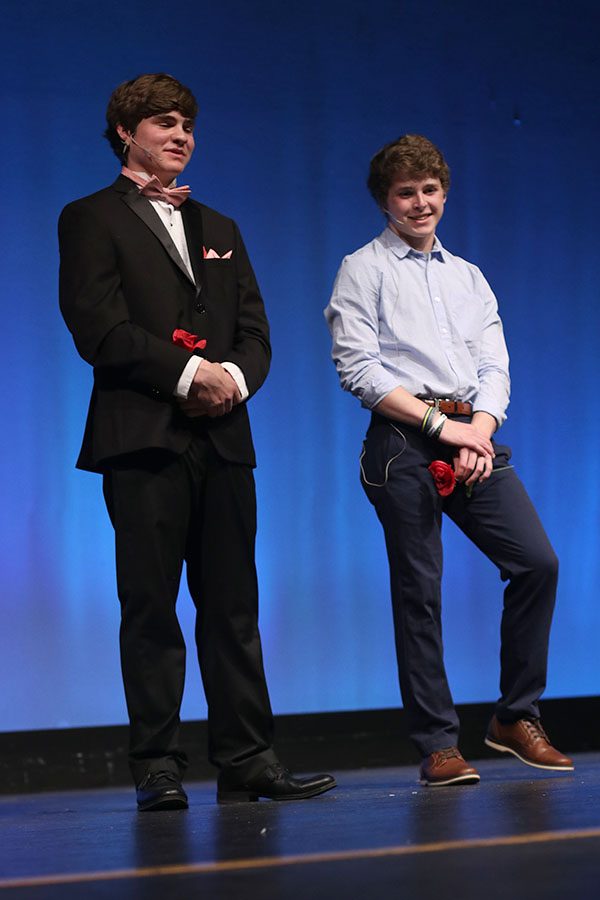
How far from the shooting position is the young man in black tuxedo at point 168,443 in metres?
2.45

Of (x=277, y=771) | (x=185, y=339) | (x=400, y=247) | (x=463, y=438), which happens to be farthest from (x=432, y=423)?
(x=277, y=771)

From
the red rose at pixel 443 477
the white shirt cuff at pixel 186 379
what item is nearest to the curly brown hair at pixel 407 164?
the red rose at pixel 443 477

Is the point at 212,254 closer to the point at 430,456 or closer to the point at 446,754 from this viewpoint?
the point at 430,456

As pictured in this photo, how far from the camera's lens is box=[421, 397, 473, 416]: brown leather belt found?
281 centimetres

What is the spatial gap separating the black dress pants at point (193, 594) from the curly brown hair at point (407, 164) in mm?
822

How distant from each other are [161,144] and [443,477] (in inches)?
36.1

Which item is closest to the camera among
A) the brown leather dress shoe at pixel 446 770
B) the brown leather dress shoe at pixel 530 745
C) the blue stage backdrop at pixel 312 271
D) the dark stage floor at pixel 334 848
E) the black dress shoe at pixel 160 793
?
the dark stage floor at pixel 334 848

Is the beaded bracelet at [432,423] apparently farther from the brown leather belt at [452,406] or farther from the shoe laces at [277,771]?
the shoe laces at [277,771]

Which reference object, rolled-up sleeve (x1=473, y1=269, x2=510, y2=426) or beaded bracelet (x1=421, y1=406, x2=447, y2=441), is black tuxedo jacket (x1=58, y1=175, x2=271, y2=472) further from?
rolled-up sleeve (x1=473, y1=269, x2=510, y2=426)

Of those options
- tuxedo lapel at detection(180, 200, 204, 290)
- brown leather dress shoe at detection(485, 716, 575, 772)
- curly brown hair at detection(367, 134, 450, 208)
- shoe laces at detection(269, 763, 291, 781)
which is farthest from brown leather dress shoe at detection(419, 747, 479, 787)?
curly brown hair at detection(367, 134, 450, 208)

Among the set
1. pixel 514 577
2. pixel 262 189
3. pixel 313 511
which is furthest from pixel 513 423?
pixel 514 577

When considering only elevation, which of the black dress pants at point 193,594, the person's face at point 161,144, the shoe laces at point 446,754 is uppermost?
the person's face at point 161,144

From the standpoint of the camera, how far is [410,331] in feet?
9.36

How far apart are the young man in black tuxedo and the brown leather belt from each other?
0.41 metres
